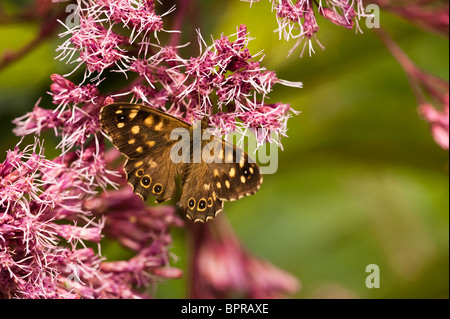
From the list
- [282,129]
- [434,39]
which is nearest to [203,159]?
[282,129]

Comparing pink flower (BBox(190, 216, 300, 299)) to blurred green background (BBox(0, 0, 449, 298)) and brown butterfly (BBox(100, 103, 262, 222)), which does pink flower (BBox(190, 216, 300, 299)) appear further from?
brown butterfly (BBox(100, 103, 262, 222))

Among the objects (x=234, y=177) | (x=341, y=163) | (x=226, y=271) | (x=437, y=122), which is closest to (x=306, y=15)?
(x=234, y=177)

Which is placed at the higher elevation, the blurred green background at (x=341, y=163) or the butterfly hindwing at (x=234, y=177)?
the blurred green background at (x=341, y=163)

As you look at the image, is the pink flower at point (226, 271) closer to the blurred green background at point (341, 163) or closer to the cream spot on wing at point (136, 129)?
the blurred green background at point (341, 163)

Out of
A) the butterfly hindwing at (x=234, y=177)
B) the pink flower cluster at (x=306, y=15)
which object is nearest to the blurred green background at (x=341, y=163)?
the pink flower cluster at (x=306, y=15)

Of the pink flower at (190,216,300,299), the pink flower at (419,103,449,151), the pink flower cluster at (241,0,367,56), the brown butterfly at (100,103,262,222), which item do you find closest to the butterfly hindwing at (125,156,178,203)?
the brown butterfly at (100,103,262,222)
